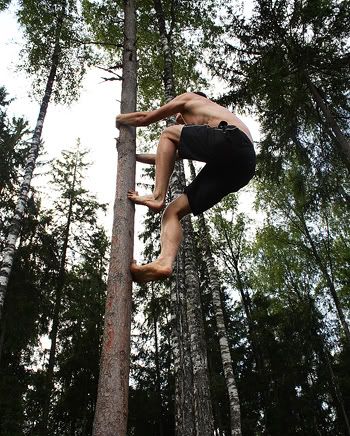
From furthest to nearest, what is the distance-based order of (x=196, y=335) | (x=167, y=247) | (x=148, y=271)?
(x=196, y=335)
(x=167, y=247)
(x=148, y=271)

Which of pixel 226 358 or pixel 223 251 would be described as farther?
pixel 223 251

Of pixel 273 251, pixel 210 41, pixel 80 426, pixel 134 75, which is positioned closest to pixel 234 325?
pixel 273 251

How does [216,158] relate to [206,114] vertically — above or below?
below

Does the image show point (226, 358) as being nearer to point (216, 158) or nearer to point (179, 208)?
point (179, 208)

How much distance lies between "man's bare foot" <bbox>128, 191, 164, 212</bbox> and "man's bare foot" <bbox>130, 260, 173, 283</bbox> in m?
0.46

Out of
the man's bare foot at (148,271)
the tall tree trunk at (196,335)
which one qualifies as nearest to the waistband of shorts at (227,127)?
the man's bare foot at (148,271)

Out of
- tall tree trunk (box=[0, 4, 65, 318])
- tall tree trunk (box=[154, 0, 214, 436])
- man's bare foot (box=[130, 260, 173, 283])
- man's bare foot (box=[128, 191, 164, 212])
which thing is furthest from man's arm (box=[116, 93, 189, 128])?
tall tree trunk (box=[0, 4, 65, 318])

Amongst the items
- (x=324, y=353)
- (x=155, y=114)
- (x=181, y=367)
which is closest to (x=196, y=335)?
(x=181, y=367)

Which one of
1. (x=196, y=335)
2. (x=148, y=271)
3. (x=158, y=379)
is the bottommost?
(x=148, y=271)

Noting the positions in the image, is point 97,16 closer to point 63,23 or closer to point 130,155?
point 63,23

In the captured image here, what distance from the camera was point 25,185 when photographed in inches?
401

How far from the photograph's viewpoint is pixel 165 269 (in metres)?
2.66

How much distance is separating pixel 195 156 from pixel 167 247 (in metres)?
0.70

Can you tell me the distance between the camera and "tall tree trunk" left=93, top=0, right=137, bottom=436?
1.90 meters
